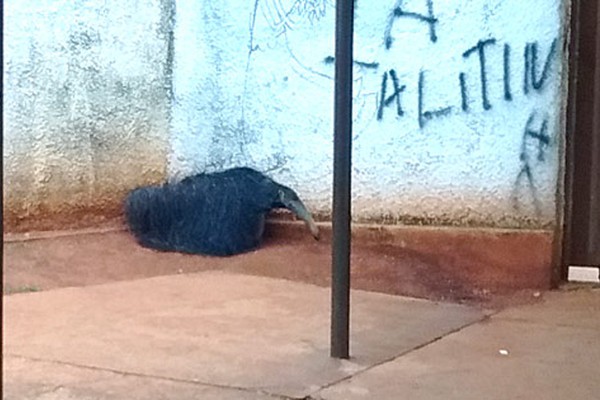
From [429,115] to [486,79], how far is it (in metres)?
0.41

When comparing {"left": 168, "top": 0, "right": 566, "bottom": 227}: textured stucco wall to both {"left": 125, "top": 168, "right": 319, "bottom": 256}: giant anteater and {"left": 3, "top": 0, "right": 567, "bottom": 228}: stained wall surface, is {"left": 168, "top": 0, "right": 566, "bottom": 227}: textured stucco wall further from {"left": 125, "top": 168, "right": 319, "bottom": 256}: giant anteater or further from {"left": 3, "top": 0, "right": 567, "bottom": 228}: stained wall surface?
{"left": 125, "top": 168, "right": 319, "bottom": 256}: giant anteater

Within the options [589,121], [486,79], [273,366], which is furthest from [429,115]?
[273,366]

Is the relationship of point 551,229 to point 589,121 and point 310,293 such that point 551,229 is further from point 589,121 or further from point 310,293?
point 310,293

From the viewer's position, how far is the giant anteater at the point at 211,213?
20.8ft

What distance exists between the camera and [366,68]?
6.28 metres

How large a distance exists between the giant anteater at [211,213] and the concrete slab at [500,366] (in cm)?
202

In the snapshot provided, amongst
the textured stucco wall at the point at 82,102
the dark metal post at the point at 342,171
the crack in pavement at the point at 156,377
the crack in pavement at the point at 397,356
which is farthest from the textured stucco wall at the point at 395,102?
the crack in pavement at the point at 156,377

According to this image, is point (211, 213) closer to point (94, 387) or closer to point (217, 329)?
point (217, 329)

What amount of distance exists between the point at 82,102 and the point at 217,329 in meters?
2.66

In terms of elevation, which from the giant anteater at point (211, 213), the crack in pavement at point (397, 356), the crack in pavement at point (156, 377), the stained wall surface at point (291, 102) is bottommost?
the crack in pavement at point (156, 377)

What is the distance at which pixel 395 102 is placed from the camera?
620 cm

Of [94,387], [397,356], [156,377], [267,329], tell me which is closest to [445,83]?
[267,329]

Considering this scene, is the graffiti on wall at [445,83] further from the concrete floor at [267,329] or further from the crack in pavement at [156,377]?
the crack in pavement at [156,377]

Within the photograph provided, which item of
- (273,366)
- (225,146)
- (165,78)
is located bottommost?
(273,366)
